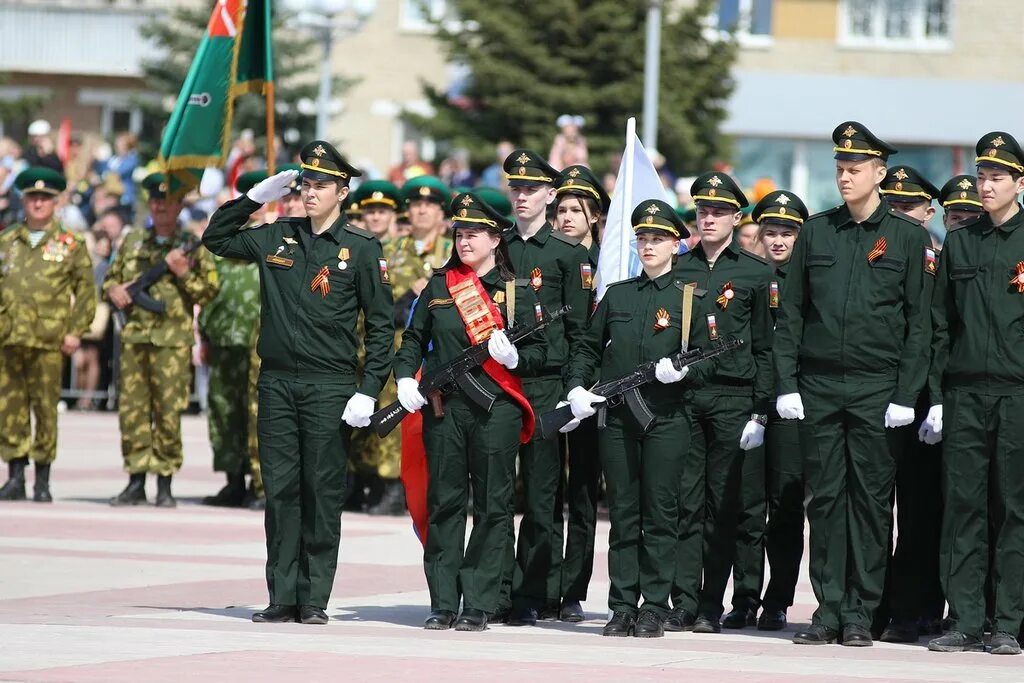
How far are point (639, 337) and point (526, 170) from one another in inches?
45.5

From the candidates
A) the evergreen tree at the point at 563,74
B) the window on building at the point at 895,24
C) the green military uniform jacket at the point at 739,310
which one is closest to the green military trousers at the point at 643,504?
the green military uniform jacket at the point at 739,310

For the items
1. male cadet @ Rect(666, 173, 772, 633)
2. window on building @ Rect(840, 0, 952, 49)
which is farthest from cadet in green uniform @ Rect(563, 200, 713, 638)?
window on building @ Rect(840, 0, 952, 49)

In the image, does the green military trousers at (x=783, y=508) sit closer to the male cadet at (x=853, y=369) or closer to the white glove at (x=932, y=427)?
the male cadet at (x=853, y=369)

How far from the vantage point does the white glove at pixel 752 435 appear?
10.7 meters

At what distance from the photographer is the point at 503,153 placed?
28.7 meters

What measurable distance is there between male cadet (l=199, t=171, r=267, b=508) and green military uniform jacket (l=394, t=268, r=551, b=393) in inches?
209

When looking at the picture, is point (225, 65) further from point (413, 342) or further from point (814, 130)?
point (814, 130)

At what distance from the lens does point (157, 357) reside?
1555 cm

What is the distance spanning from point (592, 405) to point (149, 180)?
6746 mm

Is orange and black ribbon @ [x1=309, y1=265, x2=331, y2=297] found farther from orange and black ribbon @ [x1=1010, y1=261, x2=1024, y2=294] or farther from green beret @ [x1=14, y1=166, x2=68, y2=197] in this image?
green beret @ [x1=14, y1=166, x2=68, y2=197]

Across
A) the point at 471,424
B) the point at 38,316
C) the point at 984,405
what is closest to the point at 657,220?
the point at 471,424

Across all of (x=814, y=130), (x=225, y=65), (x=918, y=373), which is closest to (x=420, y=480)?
(x=918, y=373)

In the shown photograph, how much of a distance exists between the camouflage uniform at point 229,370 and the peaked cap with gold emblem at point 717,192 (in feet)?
19.1

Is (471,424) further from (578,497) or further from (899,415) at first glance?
(899,415)
